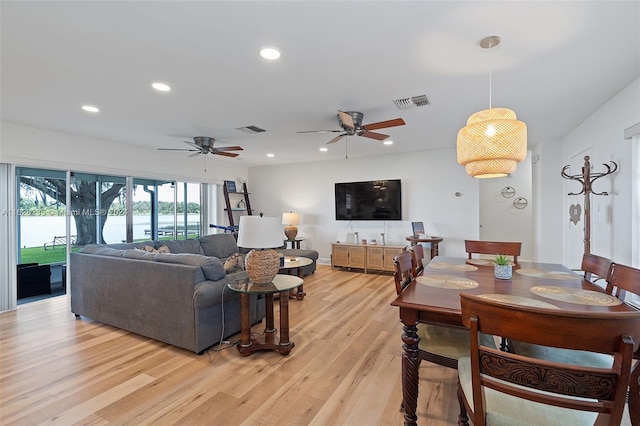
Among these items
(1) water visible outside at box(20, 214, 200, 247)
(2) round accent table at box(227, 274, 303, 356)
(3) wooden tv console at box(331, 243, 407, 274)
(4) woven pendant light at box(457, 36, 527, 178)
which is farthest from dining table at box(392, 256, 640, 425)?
(1) water visible outside at box(20, 214, 200, 247)

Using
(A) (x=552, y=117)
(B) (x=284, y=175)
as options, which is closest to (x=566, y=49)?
(A) (x=552, y=117)

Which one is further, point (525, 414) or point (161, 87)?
point (161, 87)

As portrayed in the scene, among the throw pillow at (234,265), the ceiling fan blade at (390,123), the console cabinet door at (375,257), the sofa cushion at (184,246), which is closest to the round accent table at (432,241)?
the console cabinet door at (375,257)

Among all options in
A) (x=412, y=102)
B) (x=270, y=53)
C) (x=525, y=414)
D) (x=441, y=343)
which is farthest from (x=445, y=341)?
(x=412, y=102)

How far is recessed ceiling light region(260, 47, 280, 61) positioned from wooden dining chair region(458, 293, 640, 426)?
206cm

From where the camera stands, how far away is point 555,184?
5.00 m

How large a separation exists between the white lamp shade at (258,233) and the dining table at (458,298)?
1.26 meters

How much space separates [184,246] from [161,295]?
7.06 feet

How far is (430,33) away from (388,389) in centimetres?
252

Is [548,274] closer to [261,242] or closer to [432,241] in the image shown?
[261,242]

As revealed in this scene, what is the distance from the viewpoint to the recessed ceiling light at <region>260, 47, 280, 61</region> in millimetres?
2189

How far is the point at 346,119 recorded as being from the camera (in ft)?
10.8

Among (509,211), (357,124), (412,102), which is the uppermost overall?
(412,102)

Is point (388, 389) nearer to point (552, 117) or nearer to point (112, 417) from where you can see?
point (112, 417)
